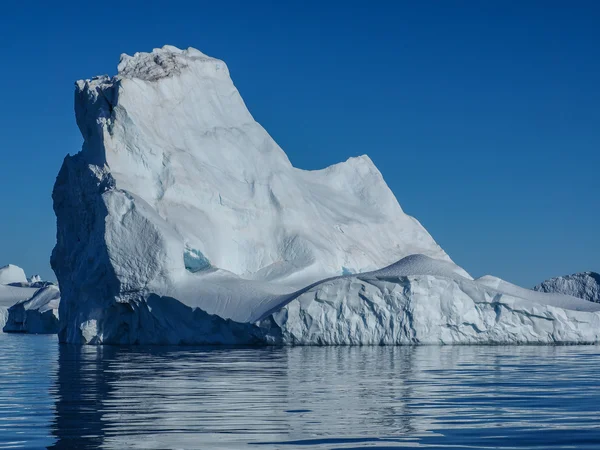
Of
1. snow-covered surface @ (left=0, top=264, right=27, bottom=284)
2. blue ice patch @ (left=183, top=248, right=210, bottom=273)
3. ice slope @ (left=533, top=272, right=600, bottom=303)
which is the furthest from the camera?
snow-covered surface @ (left=0, top=264, right=27, bottom=284)

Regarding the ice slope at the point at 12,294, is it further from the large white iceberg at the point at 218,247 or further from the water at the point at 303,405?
the water at the point at 303,405

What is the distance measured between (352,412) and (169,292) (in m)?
16.6

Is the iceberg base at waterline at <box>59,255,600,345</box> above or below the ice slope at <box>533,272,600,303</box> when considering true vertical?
below

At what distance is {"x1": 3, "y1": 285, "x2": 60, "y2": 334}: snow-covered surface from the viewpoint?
158 feet

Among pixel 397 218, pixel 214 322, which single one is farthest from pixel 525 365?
pixel 397 218

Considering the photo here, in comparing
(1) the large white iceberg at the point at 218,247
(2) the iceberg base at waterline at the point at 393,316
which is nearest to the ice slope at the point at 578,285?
(1) the large white iceberg at the point at 218,247

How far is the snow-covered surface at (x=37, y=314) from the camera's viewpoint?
4803cm

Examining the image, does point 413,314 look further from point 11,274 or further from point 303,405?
point 11,274

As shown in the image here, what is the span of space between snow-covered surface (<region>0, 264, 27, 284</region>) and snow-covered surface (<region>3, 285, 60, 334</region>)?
17440 millimetres

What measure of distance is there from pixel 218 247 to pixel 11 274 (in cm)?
4716

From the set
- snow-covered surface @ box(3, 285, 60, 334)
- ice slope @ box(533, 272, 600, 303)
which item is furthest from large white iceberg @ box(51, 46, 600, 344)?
snow-covered surface @ box(3, 285, 60, 334)

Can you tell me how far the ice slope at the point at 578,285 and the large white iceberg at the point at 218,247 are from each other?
189 inches

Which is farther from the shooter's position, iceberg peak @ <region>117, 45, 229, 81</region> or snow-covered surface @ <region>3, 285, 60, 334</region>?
snow-covered surface @ <region>3, 285, 60, 334</region>

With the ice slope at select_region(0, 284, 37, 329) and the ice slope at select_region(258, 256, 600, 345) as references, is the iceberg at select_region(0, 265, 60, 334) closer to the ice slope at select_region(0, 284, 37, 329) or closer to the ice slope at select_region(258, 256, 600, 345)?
the ice slope at select_region(0, 284, 37, 329)
